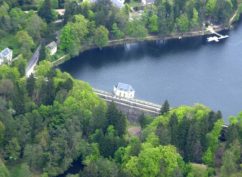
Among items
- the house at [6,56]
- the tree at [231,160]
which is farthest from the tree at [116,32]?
the tree at [231,160]

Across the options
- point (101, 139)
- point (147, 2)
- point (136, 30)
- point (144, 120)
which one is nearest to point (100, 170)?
point (101, 139)

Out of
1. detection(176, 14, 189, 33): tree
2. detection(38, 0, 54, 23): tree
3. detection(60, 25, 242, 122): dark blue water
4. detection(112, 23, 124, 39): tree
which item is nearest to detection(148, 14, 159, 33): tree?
detection(60, 25, 242, 122): dark blue water

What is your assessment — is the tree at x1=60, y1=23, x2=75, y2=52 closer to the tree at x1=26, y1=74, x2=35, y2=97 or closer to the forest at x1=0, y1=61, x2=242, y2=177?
the tree at x1=26, y1=74, x2=35, y2=97

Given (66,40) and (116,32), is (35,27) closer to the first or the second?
(66,40)

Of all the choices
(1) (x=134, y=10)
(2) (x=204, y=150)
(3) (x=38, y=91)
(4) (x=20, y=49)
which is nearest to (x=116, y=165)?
(2) (x=204, y=150)

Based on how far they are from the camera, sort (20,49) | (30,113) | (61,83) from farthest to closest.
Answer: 1. (20,49)
2. (61,83)
3. (30,113)

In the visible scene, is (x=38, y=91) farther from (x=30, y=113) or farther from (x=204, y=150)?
(x=204, y=150)

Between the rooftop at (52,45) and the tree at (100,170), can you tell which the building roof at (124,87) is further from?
the tree at (100,170)

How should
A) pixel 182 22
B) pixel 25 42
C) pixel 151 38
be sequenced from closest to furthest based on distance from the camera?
pixel 25 42 < pixel 151 38 < pixel 182 22
